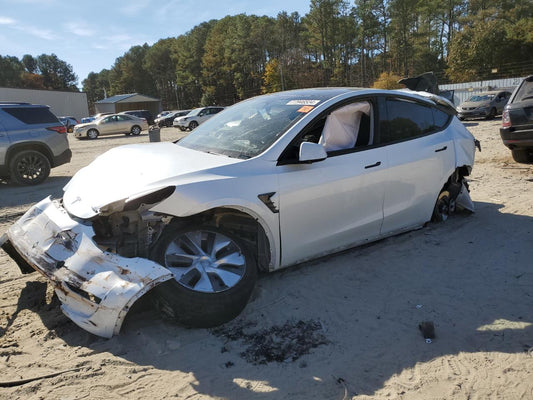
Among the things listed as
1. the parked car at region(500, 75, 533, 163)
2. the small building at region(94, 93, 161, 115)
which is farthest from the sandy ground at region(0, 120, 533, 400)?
the small building at region(94, 93, 161, 115)

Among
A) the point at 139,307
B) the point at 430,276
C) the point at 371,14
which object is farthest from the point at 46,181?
the point at 371,14

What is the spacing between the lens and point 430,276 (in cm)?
389

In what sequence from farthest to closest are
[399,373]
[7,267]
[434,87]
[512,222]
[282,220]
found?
[434,87], [512,222], [7,267], [282,220], [399,373]

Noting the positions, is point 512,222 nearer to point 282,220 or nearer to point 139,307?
point 282,220

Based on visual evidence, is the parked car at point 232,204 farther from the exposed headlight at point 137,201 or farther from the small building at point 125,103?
the small building at point 125,103

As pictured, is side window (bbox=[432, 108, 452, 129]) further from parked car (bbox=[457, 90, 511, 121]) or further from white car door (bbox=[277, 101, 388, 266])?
parked car (bbox=[457, 90, 511, 121])

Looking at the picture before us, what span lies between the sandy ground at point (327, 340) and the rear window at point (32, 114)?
6.47 meters

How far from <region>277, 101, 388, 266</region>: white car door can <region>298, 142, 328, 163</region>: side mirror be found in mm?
170

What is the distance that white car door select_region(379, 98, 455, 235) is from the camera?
430cm

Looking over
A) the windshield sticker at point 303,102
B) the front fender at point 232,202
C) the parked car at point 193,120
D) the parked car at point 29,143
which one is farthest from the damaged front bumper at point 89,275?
the parked car at point 193,120

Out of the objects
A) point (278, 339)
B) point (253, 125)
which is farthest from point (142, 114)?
point (278, 339)

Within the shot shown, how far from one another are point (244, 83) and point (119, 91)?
46926 mm

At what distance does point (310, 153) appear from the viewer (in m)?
3.43

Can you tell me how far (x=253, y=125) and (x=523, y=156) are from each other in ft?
23.4
